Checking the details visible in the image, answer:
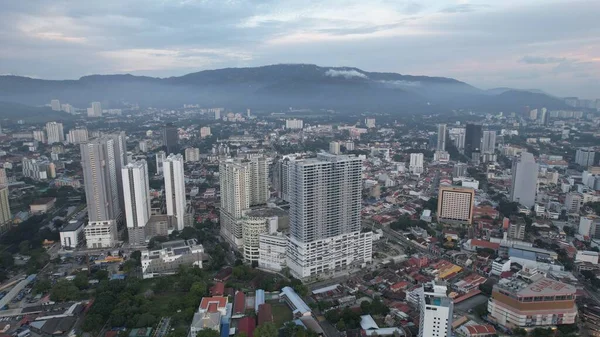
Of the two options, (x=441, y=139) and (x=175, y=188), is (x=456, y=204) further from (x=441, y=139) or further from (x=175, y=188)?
(x=441, y=139)

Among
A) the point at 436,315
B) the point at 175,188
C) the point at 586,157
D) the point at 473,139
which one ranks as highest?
the point at 175,188

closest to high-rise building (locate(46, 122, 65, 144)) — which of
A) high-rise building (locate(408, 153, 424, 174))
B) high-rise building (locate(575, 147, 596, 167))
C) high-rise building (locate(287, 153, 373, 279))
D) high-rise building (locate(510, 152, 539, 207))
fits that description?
high-rise building (locate(408, 153, 424, 174))

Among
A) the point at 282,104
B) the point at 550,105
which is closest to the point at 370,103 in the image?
the point at 282,104

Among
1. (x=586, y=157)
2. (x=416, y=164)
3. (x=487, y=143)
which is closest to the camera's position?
(x=586, y=157)

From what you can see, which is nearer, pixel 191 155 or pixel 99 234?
pixel 99 234

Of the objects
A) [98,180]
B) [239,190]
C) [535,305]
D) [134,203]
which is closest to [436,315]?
[535,305]

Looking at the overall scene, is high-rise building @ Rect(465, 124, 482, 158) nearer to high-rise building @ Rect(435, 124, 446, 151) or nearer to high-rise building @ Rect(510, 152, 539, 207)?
high-rise building @ Rect(435, 124, 446, 151)

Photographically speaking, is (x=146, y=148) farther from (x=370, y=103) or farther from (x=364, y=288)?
(x=370, y=103)
